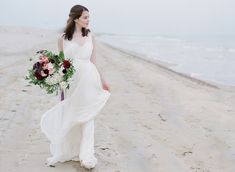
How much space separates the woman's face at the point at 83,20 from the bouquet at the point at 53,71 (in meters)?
0.43

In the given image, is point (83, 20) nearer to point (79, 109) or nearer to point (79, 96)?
point (79, 96)

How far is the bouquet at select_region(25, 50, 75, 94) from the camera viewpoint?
555 cm

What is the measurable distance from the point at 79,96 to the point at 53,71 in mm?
470

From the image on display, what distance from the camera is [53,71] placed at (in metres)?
5.58

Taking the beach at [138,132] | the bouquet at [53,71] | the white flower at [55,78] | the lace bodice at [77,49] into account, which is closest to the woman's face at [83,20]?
the lace bodice at [77,49]

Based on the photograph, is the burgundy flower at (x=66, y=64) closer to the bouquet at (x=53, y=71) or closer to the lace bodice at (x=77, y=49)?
the bouquet at (x=53, y=71)

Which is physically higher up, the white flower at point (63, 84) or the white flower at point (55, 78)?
the white flower at point (55, 78)

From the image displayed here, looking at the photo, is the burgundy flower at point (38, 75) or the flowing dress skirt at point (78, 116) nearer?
the burgundy flower at point (38, 75)

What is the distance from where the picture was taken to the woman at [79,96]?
5723 millimetres

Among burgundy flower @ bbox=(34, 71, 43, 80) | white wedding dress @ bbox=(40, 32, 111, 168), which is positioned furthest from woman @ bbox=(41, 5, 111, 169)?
burgundy flower @ bbox=(34, 71, 43, 80)

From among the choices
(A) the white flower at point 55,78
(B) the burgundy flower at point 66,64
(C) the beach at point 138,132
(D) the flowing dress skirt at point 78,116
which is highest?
(B) the burgundy flower at point 66,64

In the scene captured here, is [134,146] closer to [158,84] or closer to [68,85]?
[68,85]

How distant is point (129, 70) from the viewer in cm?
1773

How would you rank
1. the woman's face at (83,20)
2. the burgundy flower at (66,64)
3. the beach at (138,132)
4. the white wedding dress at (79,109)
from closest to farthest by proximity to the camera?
1. the burgundy flower at (66,64)
2. the woman's face at (83,20)
3. the white wedding dress at (79,109)
4. the beach at (138,132)
